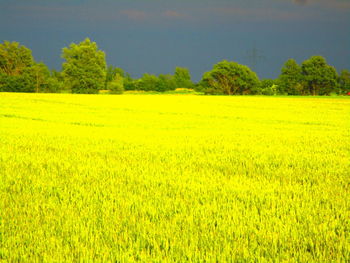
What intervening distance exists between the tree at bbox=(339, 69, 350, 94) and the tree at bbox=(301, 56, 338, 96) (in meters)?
2.45

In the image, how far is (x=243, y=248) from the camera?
12.4 feet

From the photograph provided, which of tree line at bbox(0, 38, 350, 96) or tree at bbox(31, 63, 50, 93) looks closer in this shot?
tree line at bbox(0, 38, 350, 96)

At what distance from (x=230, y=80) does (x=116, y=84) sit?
3064 cm

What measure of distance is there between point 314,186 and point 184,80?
5888 inches

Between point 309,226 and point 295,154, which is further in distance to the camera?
point 295,154

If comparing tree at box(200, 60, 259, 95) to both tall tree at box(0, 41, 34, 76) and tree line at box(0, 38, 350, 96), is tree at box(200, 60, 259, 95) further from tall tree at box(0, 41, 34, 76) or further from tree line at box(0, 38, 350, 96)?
tall tree at box(0, 41, 34, 76)

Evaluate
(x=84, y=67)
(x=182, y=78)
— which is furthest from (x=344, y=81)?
(x=182, y=78)

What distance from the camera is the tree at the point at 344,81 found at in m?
88.7

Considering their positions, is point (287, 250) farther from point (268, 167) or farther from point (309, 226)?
point (268, 167)

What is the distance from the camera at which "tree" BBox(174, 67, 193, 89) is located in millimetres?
149875

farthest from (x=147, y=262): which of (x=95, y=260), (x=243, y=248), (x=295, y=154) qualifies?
(x=295, y=154)

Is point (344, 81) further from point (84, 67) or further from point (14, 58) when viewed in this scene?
point (14, 58)

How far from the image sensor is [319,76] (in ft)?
283

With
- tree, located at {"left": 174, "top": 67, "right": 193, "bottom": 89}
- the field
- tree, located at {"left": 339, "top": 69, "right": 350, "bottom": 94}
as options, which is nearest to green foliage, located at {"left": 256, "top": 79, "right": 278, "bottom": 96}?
tree, located at {"left": 339, "top": 69, "right": 350, "bottom": 94}
